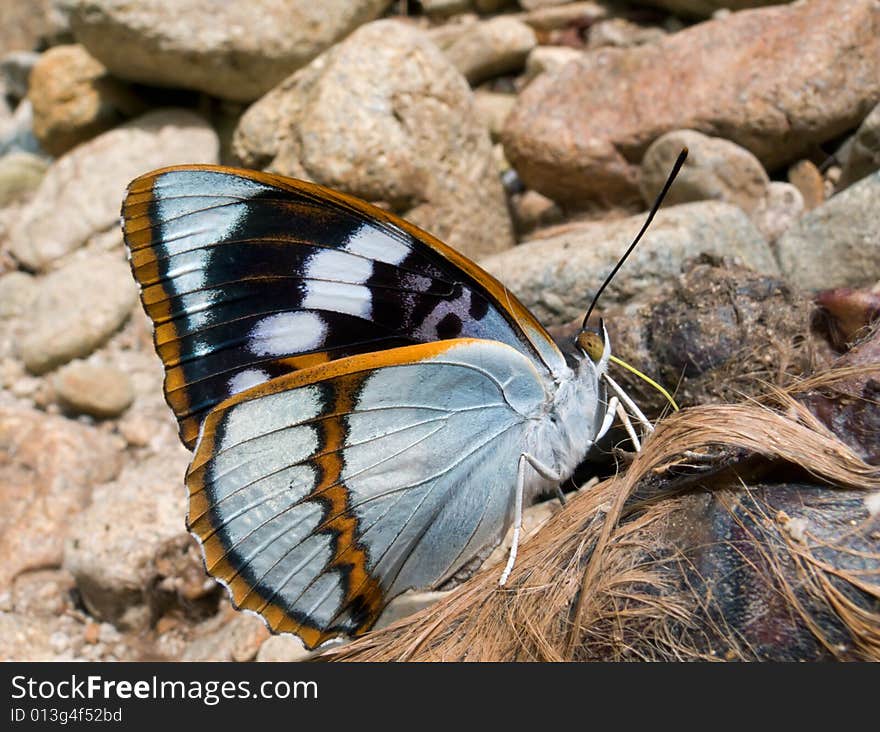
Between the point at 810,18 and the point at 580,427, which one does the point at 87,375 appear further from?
the point at 810,18

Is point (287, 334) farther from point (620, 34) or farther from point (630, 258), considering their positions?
point (620, 34)

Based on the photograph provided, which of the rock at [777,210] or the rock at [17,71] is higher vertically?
the rock at [777,210]

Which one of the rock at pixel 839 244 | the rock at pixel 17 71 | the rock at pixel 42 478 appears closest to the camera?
the rock at pixel 839 244

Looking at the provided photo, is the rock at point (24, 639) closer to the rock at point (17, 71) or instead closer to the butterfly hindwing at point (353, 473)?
the butterfly hindwing at point (353, 473)

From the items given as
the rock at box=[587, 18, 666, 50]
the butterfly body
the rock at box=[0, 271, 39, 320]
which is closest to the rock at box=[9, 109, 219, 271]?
the rock at box=[0, 271, 39, 320]

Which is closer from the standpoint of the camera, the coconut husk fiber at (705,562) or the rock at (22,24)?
the coconut husk fiber at (705,562)

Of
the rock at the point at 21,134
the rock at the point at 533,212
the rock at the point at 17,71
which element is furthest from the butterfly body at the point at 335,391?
the rock at the point at 17,71

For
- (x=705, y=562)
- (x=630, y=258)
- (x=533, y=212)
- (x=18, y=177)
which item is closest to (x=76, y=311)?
(x=18, y=177)

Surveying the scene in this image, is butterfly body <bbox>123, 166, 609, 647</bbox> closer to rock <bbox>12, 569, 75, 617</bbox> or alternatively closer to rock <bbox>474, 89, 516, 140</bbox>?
rock <bbox>12, 569, 75, 617</bbox>
